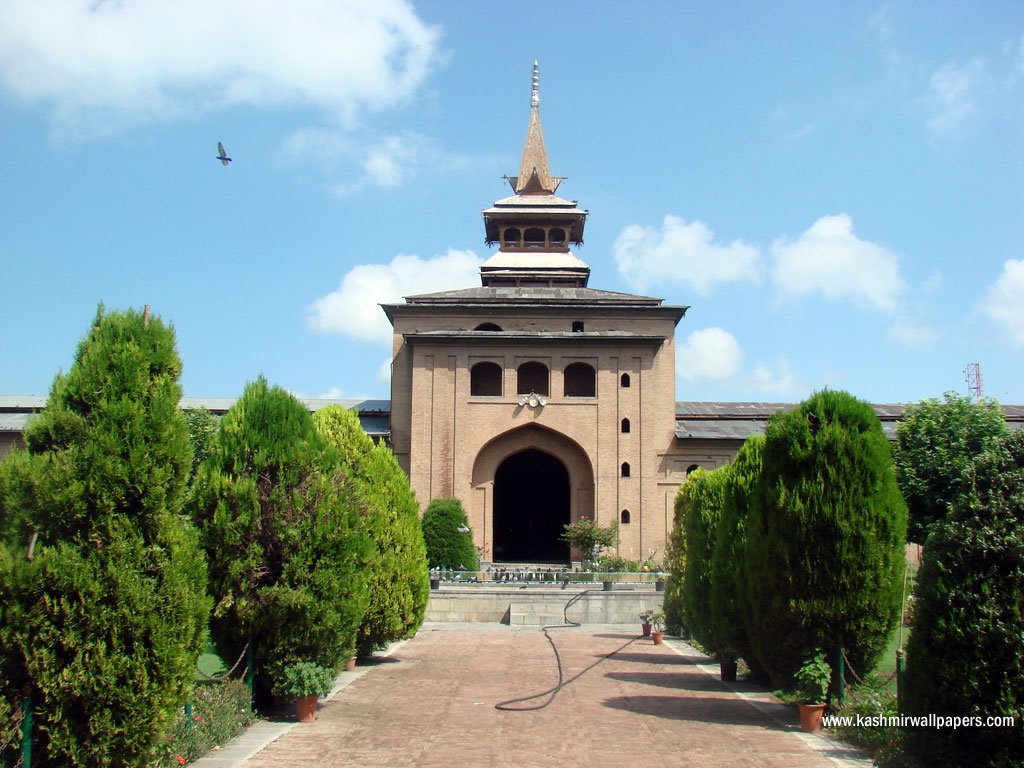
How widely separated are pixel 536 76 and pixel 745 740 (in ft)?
168

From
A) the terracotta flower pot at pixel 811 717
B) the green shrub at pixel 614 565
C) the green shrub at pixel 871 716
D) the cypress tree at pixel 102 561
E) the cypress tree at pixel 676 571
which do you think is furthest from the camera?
the green shrub at pixel 614 565

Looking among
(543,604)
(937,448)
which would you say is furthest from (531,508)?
(937,448)

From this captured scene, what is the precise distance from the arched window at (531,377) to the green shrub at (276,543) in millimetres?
28619

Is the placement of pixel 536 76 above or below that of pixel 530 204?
above

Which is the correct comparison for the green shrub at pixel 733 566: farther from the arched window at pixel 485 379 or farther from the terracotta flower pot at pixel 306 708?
the arched window at pixel 485 379

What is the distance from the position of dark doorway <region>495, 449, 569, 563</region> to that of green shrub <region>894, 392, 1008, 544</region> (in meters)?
18.8

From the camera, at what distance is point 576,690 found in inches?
543

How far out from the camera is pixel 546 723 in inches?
439

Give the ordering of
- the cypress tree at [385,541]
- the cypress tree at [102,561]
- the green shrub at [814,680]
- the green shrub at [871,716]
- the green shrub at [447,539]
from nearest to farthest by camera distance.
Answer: the cypress tree at [102,561], the green shrub at [871,716], the green shrub at [814,680], the cypress tree at [385,541], the green shrub at [447,539]

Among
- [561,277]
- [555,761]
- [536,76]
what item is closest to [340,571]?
[555,761]

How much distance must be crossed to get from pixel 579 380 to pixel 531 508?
7.32 metres

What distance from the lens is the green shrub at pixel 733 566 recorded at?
43.6 ft

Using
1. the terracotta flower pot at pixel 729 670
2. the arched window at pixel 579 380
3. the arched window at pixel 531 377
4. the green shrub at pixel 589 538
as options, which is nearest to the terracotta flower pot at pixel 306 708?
the terracotta flower pot at pixel 729 670

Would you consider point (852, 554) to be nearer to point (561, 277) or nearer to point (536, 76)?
point (561, 277)
